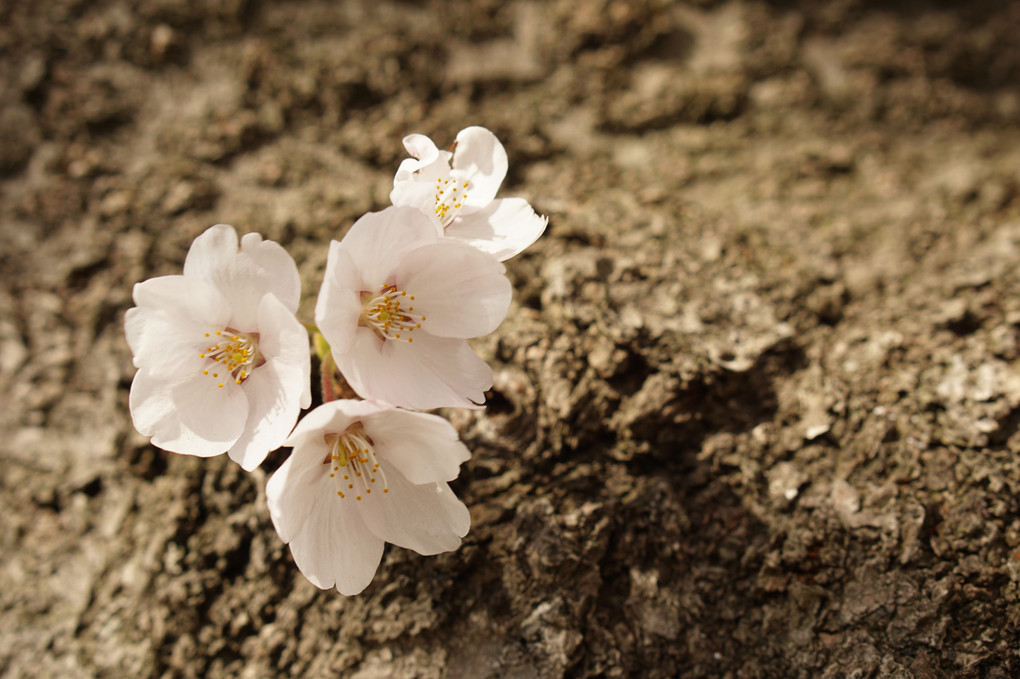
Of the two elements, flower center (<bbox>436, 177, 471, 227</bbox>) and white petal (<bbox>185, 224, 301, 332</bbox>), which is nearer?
white petal (<bbox>185, 224, 301, 332</bbox>)

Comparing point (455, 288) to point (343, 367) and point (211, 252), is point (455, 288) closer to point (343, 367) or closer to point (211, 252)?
point (343, 367)

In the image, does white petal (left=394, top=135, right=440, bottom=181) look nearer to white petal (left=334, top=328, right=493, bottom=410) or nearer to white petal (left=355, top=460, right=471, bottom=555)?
white petal (left=334, top=328, right=493, bottom=410)

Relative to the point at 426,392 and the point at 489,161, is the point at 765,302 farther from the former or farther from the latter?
the point at 426,392

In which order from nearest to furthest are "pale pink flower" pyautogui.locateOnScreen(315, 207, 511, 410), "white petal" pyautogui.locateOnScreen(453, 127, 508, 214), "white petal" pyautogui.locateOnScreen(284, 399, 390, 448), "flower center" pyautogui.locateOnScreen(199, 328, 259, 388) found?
1. "white petal" pyautogui.locateOnScreen(284, 399, 390, 448)
2. "pale pink flower" pyautogui.locateOnScreen(315, 207, 511, 410)
3. "flower center" pyautogui.locateOnScreen(199, 328, 259, 388)
4. "white petal" pyautogui.locateOnScreen(453, 127, 508, 214)

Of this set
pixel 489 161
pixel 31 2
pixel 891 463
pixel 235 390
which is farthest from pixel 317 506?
pixel 31 2

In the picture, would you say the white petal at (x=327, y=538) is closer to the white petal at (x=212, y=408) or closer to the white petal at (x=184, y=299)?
the white petal at (x=212, y=408)

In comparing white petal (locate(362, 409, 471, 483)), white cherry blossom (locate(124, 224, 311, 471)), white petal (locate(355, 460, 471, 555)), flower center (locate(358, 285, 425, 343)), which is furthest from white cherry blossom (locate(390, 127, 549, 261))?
white petal (locate(355, 460, 471, 555))

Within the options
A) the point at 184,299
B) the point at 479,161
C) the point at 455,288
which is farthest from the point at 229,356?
the point at 479,161
